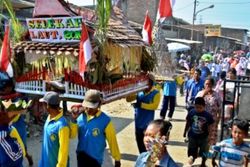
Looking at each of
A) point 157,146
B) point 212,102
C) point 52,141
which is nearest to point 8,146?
point 52,141

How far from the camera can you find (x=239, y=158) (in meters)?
4.29

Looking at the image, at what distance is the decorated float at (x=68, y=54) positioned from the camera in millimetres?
5410

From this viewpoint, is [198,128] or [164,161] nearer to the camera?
[164,161]

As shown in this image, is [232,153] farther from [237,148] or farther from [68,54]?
[68,54]

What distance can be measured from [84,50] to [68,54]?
51 centimetres

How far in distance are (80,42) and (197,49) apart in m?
35.8

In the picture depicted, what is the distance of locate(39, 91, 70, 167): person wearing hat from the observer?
386cm

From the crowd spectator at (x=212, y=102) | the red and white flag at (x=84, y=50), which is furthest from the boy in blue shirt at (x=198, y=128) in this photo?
the red and white flag at (x=84, y=50)

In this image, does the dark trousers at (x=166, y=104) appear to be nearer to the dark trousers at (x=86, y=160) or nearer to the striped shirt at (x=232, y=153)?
the striped shirt at (x=232, y=153)

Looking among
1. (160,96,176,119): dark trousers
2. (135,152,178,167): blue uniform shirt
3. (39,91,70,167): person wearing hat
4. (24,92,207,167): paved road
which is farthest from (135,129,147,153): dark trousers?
(160,96,176,119): dark trousers

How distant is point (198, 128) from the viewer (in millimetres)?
6129

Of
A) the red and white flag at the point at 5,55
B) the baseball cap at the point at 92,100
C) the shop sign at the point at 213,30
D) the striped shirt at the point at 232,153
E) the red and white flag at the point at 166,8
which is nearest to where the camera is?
the baseball cap at the point at 92,100

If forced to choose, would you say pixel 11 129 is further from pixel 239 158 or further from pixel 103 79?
pixel 239 158

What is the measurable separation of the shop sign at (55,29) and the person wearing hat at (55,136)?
169cm
